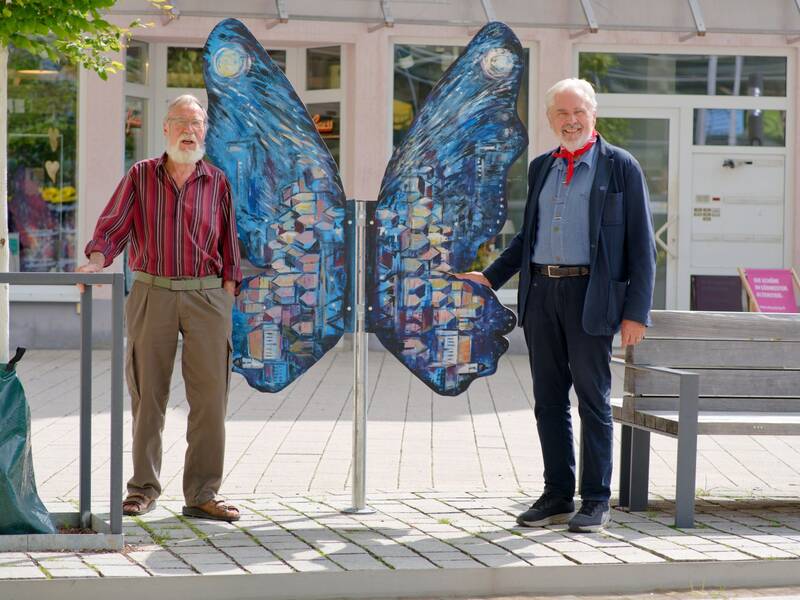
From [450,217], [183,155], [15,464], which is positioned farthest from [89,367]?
[450,217]

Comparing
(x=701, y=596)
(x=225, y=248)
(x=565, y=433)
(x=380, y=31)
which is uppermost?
(x=380, y=31)

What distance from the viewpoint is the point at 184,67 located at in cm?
1549

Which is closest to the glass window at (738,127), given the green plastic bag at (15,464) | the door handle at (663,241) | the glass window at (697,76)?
the glass window at (697,76)

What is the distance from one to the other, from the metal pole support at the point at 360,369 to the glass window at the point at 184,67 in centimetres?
931

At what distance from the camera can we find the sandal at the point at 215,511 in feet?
20.2

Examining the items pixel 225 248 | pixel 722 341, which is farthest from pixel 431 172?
pixel 722 341

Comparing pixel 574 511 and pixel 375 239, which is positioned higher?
pixel 375 239

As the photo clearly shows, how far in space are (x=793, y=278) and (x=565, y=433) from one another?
9.16 meters

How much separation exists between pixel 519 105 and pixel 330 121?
78.4 inches

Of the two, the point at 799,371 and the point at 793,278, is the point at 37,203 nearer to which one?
the point at 793,278

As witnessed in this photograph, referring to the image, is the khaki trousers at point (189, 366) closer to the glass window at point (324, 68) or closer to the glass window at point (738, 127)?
the glass window at point (324, 68)

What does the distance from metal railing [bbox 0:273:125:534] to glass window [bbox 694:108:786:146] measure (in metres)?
10.8

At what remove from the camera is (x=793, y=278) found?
584 inches

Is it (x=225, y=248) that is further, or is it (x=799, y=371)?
(x=799, y=371)
